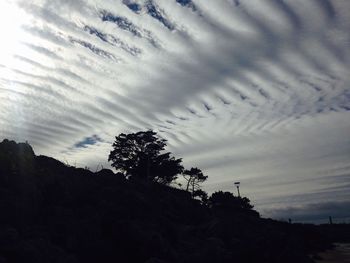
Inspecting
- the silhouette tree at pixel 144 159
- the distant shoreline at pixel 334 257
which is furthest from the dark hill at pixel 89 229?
the silhouette tree at pixel 144 159

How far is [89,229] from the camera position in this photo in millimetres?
22234

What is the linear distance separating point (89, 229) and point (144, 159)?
36.9 metres

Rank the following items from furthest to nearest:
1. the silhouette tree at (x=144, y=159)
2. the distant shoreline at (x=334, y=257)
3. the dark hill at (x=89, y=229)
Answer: the silhouette tree at (x=144, y=159)
the distant shoreline at (x=334, y=257)
the dark hill at (x=89, y=229)

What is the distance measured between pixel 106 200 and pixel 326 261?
18.6 meters

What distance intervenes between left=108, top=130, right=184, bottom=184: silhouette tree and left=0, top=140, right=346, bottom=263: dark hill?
26773 mm

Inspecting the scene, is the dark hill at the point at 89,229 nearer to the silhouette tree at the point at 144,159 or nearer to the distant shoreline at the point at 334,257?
the distant shoreline at the point at 334,257

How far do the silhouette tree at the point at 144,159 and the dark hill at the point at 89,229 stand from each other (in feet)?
87.8

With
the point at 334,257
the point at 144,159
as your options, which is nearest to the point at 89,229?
the point at 334,257

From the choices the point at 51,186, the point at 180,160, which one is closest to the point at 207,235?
the point at 51,186

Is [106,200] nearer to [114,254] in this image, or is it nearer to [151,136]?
[114,254]

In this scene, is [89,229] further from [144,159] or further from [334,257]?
[144,159]

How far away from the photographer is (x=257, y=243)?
2281cm

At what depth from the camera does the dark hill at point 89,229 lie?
19852 millimetres

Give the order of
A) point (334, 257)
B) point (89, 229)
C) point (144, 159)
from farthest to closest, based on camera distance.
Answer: point (144, 159)
point (334, 257)
point (89, 229)
